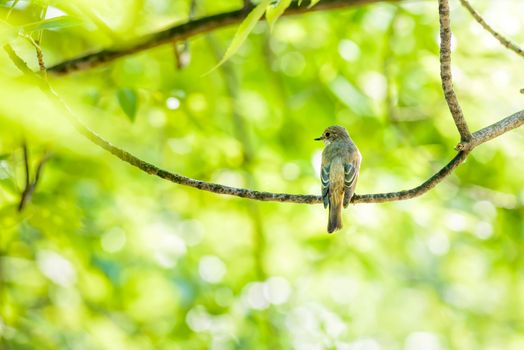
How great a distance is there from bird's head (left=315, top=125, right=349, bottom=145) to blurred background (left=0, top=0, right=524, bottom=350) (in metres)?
0.20

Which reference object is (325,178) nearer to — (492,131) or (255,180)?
(255,180)

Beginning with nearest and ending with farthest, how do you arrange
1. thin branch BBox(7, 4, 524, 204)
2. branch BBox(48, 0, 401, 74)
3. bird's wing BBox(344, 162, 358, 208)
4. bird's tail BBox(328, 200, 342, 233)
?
thin branch BBox(7, 4, 524, 204) < branch BBox(48, 0, 401, 74) < bird's tail BBox(328, 200, 342, 233) < bird's wing BBox(344, 162, 358, 208)

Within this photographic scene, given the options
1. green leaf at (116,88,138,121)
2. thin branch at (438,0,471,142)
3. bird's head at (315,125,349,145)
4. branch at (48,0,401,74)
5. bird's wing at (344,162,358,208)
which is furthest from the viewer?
bird's head at (315,125,349,145)

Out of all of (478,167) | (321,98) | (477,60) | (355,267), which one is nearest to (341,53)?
(321,98)

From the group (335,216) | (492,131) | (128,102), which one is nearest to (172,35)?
(128,102)

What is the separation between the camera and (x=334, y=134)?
5.15 metres

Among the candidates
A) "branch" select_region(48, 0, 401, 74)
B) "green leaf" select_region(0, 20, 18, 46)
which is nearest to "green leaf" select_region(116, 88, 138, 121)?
"branch" select_region(48, 0, 401, 74)

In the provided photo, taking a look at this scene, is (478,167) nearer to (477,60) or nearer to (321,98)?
(477,60)

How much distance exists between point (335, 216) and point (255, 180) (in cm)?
81

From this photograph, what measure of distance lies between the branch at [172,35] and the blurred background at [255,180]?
38cm

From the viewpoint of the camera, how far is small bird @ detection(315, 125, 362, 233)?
178 inches

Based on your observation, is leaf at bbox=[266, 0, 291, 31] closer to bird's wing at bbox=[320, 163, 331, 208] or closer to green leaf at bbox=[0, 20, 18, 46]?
green leaf at bbox=[0, 20, 18, 46]

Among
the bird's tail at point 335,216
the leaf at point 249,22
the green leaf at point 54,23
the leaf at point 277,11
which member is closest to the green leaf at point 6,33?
the green leaf at point 54,23

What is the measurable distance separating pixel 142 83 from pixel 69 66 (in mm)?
1596
